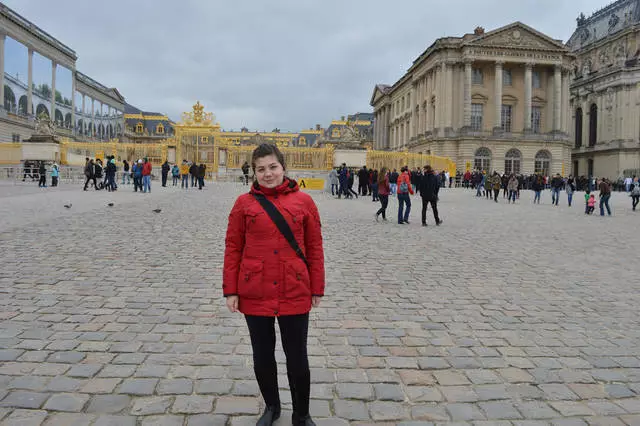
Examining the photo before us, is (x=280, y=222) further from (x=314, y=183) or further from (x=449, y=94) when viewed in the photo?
(x=449, y=94)

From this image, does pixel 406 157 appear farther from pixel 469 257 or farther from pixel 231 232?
pixel 231 232

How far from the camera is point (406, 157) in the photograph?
4050cm

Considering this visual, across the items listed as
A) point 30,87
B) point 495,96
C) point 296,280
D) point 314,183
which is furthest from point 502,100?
point 296,280

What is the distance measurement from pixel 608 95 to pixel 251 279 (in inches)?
2838

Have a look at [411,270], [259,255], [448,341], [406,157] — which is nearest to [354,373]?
[448,341]

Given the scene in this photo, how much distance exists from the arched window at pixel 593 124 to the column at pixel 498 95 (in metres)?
19.4

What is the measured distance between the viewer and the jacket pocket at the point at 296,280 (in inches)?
113

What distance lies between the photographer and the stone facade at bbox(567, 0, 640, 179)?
59812 millimetres

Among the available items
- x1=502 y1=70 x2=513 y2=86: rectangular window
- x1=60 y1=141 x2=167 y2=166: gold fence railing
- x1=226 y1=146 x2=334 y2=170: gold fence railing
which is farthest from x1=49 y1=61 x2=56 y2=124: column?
x1=502 y1=70 x2=513 y2=86: rectangular window

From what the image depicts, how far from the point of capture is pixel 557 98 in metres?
57.0

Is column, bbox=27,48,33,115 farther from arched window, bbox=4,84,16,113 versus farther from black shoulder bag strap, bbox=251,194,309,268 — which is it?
black shoulder bag strap, bbox=251,194,309,268

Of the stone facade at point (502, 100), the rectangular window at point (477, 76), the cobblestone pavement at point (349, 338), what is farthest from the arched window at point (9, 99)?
the cobblestone pavement at point (349, 338)

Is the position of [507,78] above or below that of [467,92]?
above

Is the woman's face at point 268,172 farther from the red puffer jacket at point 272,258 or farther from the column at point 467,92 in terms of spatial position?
the column at point 467,92
